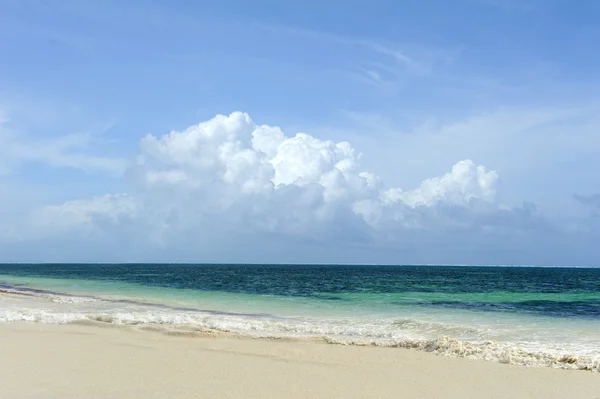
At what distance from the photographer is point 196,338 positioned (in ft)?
49.8

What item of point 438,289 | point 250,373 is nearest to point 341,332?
point 250,373

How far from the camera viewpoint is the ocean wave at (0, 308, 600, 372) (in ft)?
41.4

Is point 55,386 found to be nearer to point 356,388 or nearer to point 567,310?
point 356,388

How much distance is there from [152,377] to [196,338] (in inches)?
196

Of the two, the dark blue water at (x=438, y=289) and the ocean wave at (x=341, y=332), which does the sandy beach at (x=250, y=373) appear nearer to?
the ocean wave at (x=341, y=332)

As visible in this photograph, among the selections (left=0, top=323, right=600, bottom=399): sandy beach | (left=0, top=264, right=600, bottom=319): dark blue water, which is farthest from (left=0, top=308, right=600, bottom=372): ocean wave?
(left=0, top=264, right=600, bottom=319): dark blue water

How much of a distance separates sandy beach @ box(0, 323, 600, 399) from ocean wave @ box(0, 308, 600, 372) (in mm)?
672

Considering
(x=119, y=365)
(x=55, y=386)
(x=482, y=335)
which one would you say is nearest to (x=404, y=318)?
(x=482, y=335)

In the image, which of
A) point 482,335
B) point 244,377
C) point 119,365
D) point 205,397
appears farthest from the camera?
point 482,335

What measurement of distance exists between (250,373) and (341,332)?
23.3 feet

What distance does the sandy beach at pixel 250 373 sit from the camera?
9414 millimetres

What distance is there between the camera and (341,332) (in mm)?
17375

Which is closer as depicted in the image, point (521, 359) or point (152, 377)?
point (152, 377)

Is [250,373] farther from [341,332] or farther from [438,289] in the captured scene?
[438,289]
